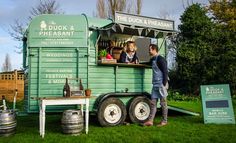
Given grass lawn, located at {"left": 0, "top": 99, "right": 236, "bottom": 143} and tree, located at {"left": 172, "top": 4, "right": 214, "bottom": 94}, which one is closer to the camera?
grass lawn, located at {"left": 0, "top": 99, "right": 236, "bottom": 143}

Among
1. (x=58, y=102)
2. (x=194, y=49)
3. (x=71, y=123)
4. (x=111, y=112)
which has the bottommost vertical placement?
(x=71, y=123)

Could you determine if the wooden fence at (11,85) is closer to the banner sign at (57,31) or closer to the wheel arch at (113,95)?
the banner sign at (57,31)

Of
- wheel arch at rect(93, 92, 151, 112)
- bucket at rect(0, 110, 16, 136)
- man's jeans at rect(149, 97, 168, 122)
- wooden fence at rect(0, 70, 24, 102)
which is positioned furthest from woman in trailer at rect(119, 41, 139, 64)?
wooden fence at rect(0, 70, 24, 102)

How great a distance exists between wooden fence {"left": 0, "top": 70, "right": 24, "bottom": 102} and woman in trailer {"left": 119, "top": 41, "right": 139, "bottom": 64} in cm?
1191

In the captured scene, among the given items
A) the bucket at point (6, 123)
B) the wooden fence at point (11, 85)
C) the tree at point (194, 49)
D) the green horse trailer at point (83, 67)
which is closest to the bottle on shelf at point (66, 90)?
the green horse trailer at point (83, 67)

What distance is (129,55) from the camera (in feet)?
32.6

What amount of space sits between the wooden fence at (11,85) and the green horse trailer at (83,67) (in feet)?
37.7

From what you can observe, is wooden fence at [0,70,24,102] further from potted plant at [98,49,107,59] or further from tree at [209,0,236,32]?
tree at [209,0,236,32]

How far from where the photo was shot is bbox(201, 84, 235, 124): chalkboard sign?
31.6 feet

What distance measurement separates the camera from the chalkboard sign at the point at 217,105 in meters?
9.63

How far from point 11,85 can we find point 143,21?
1346 centimetres

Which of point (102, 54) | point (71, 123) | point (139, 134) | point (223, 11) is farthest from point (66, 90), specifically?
point (223, 11)

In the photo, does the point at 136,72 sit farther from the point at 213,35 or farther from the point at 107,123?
the point at 213,35

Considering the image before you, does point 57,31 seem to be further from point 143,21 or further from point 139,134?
point 139,134
